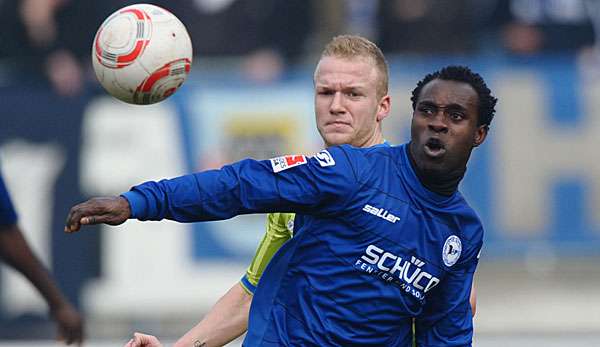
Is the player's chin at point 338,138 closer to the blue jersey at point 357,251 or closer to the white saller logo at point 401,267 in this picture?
the blue jersey at point 357,251

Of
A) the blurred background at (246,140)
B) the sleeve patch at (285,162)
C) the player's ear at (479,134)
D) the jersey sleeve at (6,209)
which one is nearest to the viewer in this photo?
the sleeve patch at (285,162)

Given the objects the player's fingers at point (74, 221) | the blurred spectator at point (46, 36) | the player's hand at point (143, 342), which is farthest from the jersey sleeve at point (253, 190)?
the blurred spectator at point (46, 36)

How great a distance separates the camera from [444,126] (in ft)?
16.9

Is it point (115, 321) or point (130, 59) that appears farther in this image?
point (115, 321)

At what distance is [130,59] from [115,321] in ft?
19.5

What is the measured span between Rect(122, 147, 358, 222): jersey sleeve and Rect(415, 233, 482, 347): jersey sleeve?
0.66 m

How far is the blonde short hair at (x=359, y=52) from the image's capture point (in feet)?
19.6

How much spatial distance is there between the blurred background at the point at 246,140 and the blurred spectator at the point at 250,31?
2cm

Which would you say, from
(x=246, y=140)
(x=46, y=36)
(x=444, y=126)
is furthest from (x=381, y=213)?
(x=46, y=36)

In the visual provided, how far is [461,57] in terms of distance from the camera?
38.6ft

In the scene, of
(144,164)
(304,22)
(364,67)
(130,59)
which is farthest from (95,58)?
(304,22)

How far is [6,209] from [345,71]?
230cm

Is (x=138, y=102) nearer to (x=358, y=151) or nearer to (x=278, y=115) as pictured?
(x=358, y=151)

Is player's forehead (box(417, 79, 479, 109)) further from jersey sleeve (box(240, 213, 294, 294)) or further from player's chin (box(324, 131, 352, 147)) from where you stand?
jersey sleeve (box(240, 213, 294, 294))
